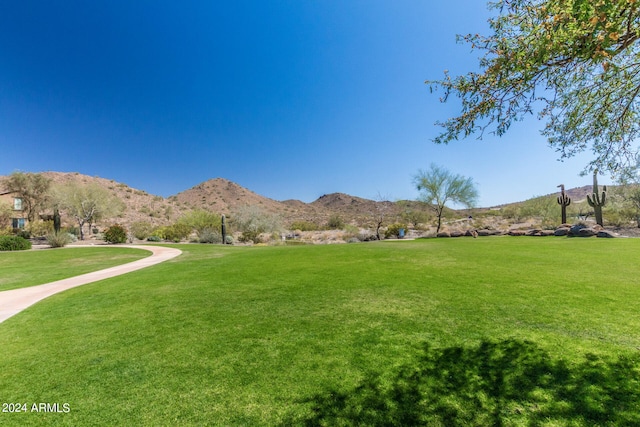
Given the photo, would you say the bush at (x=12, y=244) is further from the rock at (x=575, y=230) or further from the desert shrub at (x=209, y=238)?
the rock at (x=575, y=230)

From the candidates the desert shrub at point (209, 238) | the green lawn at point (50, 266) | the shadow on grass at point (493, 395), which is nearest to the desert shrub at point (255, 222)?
the desert shrub at point (209, 238)

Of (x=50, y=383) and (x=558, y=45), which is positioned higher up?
(x=558, y=45)

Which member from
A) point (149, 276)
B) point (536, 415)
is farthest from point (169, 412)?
point (149, 276)

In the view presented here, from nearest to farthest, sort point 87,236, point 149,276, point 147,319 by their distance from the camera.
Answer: point 147,319 → point 149,276 → point 87,236

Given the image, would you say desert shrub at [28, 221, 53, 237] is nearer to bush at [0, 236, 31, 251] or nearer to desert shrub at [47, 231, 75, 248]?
desert shrub at [47, 231, 75, 248]

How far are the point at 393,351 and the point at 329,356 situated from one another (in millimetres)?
861

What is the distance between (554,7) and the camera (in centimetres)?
263

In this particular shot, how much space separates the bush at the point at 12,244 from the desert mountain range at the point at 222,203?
923 inches

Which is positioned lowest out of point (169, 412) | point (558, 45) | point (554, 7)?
point (169, 412)

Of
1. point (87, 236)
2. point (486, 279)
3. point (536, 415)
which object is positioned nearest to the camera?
point (536, 415)

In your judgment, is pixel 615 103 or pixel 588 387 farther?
pixel 615 103

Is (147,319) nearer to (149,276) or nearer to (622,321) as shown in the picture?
(149,276)

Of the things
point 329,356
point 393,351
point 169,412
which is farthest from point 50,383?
point 393,351

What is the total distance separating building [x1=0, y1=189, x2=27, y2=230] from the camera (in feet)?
95.6
